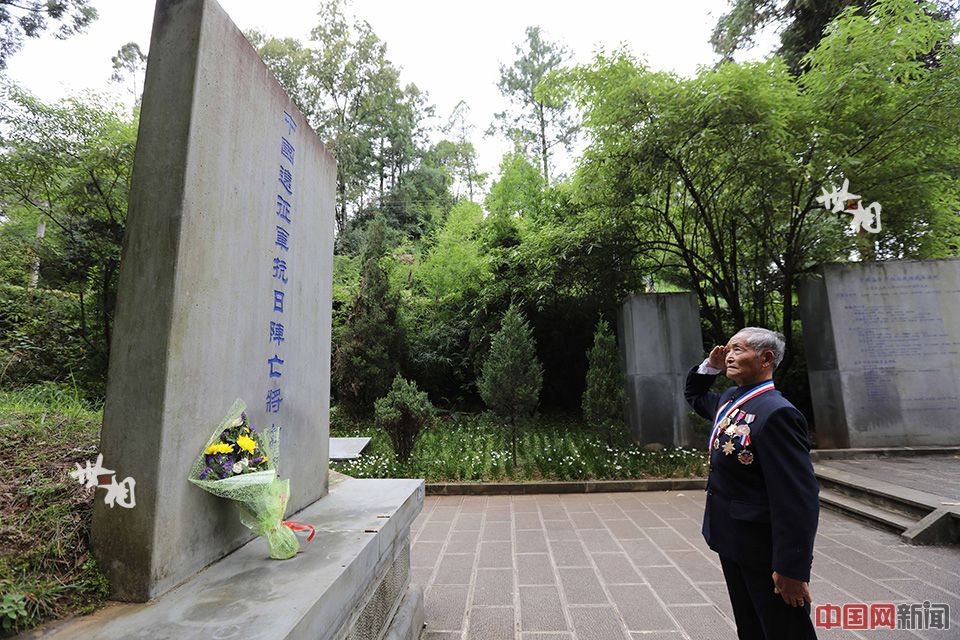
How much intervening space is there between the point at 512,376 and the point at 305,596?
5.57 metres

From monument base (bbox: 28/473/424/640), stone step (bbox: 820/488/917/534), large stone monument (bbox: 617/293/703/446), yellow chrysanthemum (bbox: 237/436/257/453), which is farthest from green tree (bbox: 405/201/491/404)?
yellow chrysanthemum (bbox: 237/436/257/453)

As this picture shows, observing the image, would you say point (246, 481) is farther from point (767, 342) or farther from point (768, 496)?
point (767, 342)

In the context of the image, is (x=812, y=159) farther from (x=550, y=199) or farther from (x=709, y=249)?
(x=550, y=199)

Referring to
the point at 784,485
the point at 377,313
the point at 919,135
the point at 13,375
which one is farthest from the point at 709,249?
the point at 13,375

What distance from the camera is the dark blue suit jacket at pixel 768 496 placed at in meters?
1.41

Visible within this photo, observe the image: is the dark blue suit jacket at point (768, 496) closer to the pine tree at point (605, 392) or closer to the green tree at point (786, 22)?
the pine tree at point (605, 392)

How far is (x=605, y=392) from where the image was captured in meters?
7.16

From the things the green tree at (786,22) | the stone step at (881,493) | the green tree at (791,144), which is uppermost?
the green tree at (786,22)

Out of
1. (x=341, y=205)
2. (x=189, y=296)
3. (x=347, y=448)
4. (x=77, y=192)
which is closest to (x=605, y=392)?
(x=347, y=448)

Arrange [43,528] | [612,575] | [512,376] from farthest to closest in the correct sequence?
[512,376]
[612,575]
[43,528]

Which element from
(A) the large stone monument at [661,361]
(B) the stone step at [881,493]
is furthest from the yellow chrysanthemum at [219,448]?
(A) the large stone monument at [661,361]

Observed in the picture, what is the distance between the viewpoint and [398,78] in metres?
19.9

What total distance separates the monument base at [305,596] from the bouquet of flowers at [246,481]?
94 mm

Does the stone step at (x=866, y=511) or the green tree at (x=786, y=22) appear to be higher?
the green tree at (x=786, y=22)
